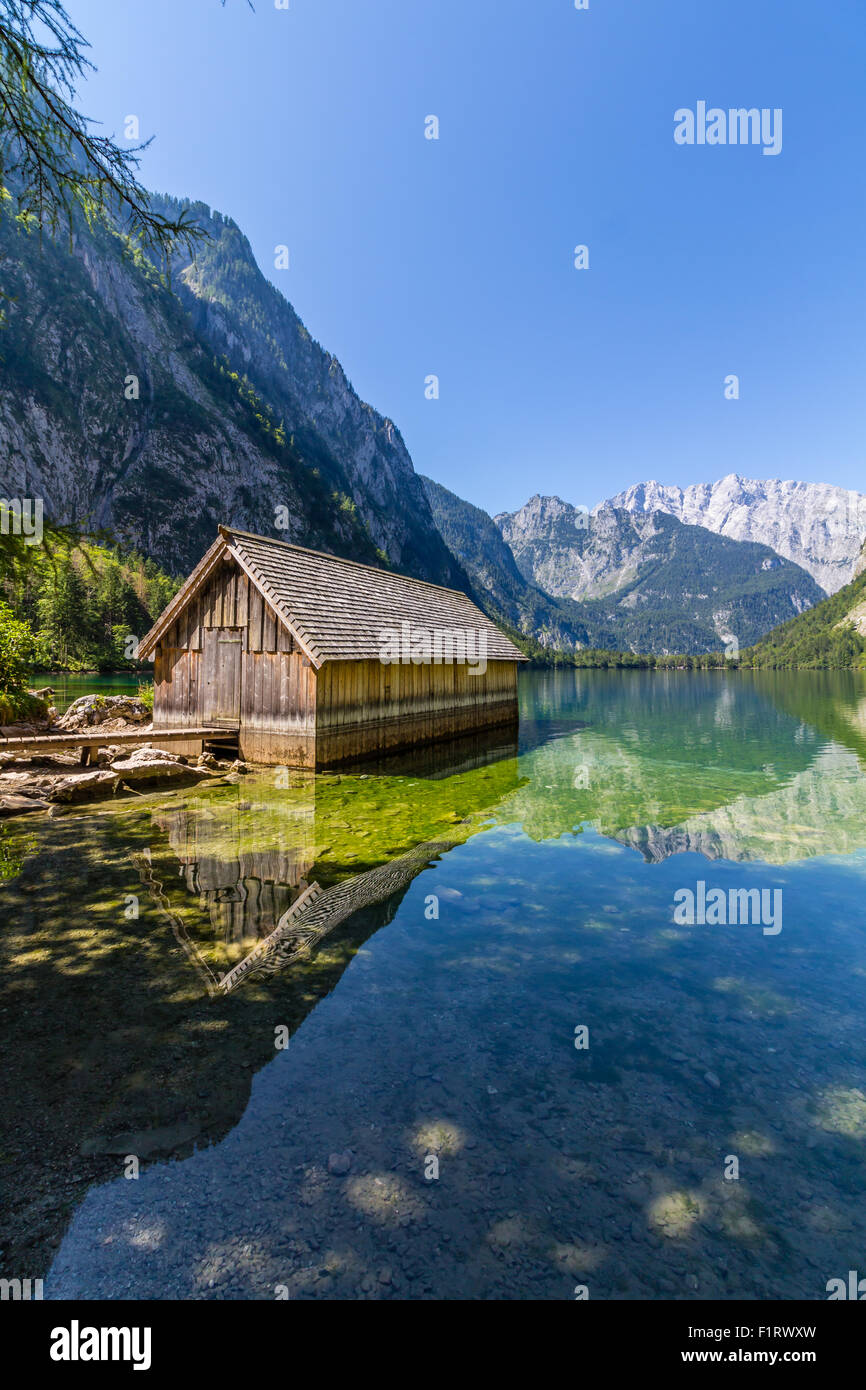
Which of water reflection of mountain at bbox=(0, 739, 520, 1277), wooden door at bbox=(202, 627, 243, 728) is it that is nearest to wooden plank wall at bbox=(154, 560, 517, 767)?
wooden door at bbox=(202, 627, 243, 728)

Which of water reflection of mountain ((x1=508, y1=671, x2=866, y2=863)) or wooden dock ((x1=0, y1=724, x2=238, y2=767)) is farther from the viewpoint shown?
wooden dock ((x1=0, y1=724, x2=238, y2=767))

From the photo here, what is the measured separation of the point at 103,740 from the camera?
15.6 metres

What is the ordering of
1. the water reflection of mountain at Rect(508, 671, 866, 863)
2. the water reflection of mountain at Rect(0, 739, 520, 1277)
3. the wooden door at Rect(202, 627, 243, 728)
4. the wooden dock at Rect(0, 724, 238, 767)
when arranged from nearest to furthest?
the water reflection of mountain at Rect(0, 739, 520, 1277), the water reflection of mountain at Rect(508, 671, 866, 863), the wooden dock at Rect(0, 724, 238, 767), the wooden door at Rect(202, 627, 243, 728)

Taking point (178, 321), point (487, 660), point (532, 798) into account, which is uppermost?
point (178, 321)

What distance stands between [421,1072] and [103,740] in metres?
14.2

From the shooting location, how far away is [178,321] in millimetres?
159625

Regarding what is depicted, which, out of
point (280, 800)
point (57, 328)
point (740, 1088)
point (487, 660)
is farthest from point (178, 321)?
point (740, 1088)

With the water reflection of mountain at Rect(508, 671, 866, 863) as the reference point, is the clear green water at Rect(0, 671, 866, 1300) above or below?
above

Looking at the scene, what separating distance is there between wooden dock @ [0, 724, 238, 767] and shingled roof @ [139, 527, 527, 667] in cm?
352

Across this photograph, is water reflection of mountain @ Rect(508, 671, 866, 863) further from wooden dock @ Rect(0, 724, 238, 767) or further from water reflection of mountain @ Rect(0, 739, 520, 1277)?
wooden dock @ Rect(0, 724, 238, 767)

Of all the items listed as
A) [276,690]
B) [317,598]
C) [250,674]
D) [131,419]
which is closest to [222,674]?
[250,674]

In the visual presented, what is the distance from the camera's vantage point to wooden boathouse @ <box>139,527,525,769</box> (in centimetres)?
1691

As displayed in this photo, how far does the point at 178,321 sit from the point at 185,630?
184m
